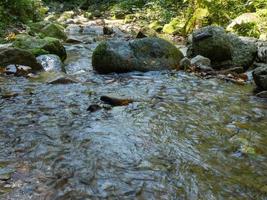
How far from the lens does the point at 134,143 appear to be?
436cm

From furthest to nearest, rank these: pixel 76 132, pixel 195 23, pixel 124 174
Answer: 1. pixel 195 23
2. pixel 76 132
3. pixel 124 174

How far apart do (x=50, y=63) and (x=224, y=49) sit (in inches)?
154

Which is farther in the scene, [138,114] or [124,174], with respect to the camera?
[138,114]

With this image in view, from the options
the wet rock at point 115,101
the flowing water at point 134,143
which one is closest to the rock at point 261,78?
the flowing water at point 134,143

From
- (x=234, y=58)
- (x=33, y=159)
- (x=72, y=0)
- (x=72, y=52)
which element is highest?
(x=33, y=159)

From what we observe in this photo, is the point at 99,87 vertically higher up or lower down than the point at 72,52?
higher up

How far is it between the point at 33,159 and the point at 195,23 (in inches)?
431

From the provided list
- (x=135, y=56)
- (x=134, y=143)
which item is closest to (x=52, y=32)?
(x=135, y=56)

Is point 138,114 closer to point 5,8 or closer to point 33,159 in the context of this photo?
point 33,159

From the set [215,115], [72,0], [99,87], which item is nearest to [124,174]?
[215,115]

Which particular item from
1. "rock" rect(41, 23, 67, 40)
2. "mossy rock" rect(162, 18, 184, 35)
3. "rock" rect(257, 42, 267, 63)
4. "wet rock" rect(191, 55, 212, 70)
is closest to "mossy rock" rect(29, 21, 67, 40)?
"rock" rect(41, 23, 67, 40)

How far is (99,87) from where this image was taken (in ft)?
22.9

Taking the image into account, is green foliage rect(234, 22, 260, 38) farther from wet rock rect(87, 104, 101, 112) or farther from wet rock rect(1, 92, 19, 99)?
wet rock rect(1, 92, 19, 99)

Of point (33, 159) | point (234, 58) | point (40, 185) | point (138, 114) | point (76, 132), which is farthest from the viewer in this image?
point (234, 58)
